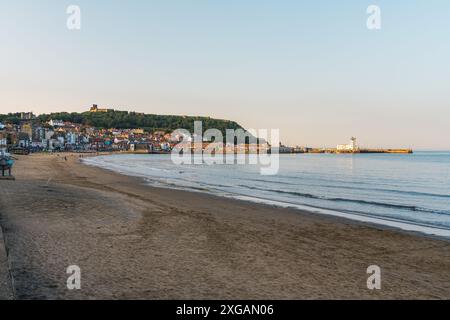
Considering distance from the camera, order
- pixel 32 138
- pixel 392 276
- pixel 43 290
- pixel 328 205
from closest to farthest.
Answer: pixel 43 290
pixel 392 276
pixel 328 205
pixel 32 138

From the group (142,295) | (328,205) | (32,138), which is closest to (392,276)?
(142,295)

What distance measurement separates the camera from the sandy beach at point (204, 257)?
595cm

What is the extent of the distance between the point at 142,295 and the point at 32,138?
204177 mm

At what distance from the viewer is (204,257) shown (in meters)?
8.05

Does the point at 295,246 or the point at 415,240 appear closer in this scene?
the point at 295,246

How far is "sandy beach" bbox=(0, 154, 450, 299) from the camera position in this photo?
19.5 feet

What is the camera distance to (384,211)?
18.7 meters

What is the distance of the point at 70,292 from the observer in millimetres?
5551
